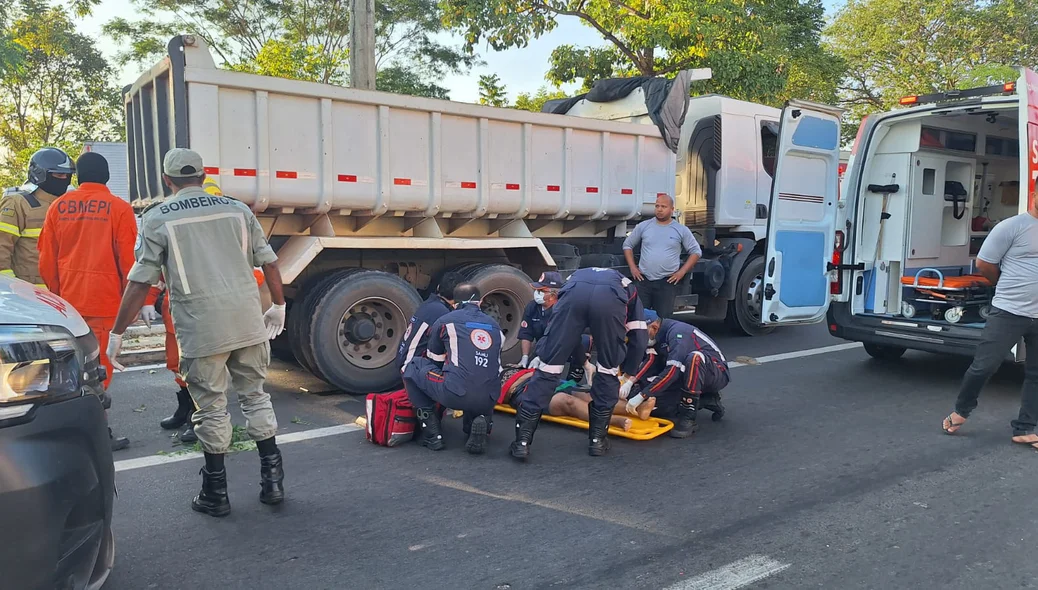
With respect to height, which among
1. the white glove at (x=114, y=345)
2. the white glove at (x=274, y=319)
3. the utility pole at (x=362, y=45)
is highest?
the utility pole at (x=362, y=45)

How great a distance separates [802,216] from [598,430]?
12.4ft

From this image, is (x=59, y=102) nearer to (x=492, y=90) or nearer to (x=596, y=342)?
(x=492, y=90)

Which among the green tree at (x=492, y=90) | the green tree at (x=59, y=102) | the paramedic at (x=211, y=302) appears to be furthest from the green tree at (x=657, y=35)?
the green tree at (x=59, y=102)

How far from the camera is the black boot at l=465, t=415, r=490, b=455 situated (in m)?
4.82

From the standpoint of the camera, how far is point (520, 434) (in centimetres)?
472

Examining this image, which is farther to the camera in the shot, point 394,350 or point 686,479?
point 394,350

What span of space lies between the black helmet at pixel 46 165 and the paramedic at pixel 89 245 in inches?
12.8

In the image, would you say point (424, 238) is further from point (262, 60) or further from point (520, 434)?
point (262, 60)

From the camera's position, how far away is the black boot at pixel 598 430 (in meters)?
4.83

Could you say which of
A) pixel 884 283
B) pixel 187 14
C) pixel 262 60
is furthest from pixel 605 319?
Result: pixel 187 14

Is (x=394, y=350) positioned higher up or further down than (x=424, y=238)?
further down

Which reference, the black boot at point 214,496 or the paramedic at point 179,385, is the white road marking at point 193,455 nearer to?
the paramedic at point 179,385

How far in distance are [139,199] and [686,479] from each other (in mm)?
5399

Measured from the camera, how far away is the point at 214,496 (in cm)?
378
